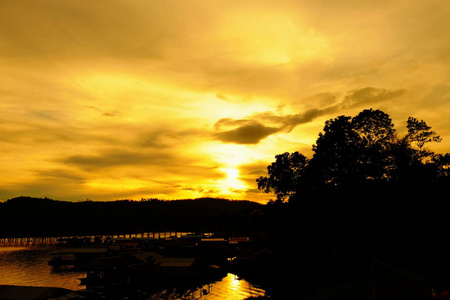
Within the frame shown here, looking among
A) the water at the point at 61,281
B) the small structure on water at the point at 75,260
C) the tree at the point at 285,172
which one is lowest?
the water at the point at 61,281

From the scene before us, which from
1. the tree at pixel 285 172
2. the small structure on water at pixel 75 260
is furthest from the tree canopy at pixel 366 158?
the small structure on water at pixel 75 260

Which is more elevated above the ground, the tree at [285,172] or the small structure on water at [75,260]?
the tree at [285,172]

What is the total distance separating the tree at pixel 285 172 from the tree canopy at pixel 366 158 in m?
3.92

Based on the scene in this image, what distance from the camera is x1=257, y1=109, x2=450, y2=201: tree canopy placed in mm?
60906

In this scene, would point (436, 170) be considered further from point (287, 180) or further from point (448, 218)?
point (287, 180)

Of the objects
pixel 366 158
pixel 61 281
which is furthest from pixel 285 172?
pixel 61 281

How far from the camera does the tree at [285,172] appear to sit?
76.2 meters

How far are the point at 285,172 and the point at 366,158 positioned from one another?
18687 mm

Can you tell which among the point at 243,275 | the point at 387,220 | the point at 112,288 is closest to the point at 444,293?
the point at 387,220

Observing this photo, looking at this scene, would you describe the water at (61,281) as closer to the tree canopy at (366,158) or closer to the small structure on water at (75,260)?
the small structure on water at (75,260)

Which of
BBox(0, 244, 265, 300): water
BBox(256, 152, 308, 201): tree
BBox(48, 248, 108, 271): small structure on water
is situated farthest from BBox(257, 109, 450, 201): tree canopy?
BBox(48, 248, 108, 271): small structure on water

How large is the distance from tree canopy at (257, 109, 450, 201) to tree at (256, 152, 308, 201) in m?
3.92

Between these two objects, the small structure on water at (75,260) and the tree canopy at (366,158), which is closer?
the tree canopy at (366,158)

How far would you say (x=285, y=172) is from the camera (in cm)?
7669
